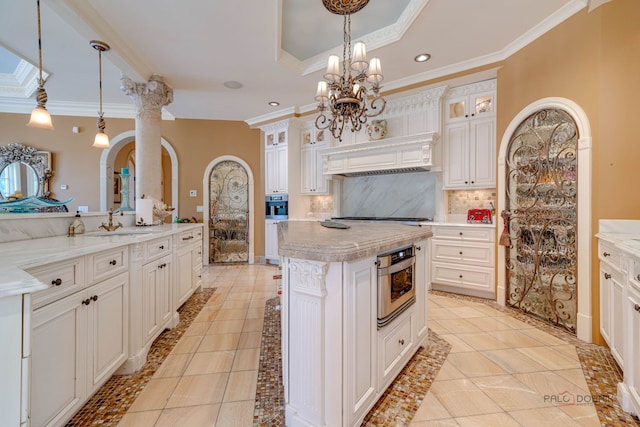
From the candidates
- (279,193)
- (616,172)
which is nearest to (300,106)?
(279,193)

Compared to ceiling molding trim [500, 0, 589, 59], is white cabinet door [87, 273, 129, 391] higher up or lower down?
lower down

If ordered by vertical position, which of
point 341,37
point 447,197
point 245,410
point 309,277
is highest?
point 341,37

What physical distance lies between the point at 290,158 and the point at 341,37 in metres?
2.33

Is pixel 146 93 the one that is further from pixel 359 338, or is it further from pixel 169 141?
pixel 359 338

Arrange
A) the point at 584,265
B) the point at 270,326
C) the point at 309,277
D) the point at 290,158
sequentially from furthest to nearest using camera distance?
the point at 290,158 < the point at 270,326 < the point at 584,265 < the point at 309,277

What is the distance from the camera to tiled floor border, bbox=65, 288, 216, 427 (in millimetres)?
1412

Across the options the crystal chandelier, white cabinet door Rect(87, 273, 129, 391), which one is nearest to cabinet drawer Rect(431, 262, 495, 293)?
the crystal chandelier

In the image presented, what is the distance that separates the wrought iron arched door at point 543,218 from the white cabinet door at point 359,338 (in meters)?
2.22

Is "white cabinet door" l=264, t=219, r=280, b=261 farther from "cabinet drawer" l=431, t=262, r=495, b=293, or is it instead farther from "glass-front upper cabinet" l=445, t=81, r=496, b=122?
"glass-front upper cabinet" l=445, t=81, r=496, b=122

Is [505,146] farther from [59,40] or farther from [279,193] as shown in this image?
[59,40]

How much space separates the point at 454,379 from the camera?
175cm

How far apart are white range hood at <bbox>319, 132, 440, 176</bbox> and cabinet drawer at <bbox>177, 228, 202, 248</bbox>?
228 cm

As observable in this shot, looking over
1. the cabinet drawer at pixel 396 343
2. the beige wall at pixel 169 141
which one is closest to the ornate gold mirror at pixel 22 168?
the beige wall at pixel 169 141

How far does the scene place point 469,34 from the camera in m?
2.71
